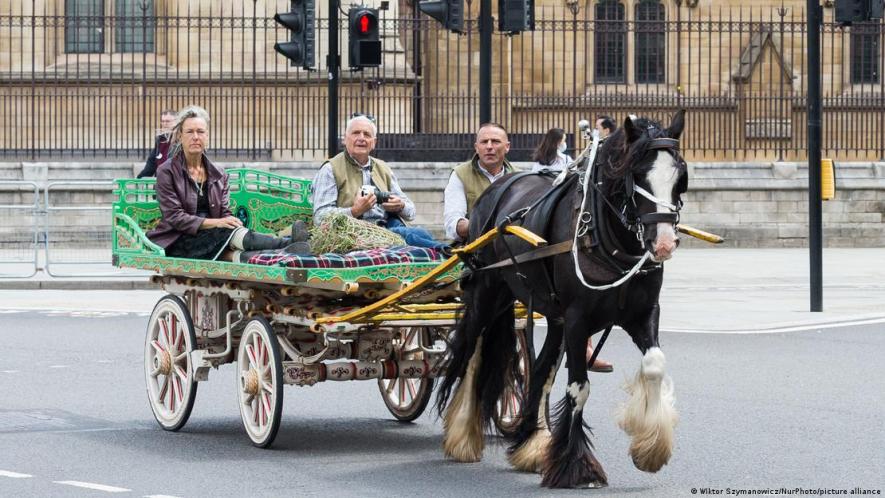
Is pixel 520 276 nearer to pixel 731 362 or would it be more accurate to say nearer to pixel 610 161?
pixel 610 161

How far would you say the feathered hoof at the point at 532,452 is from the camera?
869cm

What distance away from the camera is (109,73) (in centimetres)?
3262

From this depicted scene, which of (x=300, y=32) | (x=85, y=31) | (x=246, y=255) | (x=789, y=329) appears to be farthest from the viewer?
(x=85, y=31)

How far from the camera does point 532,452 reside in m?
8.70

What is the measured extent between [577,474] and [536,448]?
0.57m

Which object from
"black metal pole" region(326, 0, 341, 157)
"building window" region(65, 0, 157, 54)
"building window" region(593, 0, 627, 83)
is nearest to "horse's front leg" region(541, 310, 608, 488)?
"black metal pole" region(326, 0, 341, 157)

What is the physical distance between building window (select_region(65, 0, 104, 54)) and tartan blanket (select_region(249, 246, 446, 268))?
24.9m

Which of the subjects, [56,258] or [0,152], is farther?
[0,152]

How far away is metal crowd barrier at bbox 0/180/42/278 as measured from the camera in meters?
23.0

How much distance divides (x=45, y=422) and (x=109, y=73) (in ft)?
74.8

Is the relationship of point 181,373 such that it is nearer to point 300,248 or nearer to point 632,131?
point 300,248

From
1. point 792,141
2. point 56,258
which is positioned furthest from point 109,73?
point 792,141

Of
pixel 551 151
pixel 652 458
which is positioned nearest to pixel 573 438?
pixel 652 458

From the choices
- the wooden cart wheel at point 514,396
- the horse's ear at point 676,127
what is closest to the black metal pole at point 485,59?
the wooden cart wheel at point 514,396
